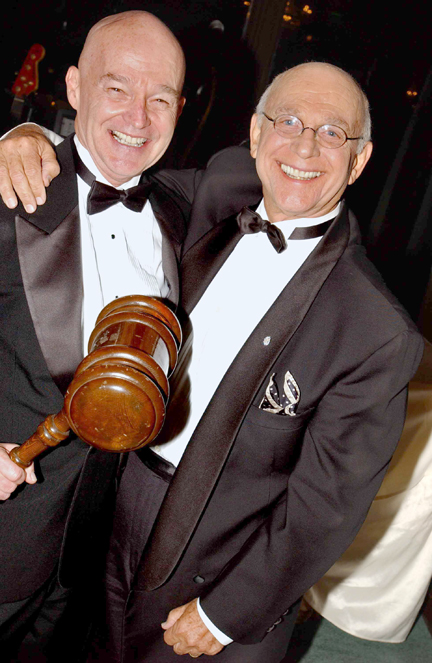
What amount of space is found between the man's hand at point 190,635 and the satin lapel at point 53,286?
3.02 ft

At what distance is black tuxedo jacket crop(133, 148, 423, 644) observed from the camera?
178 cm

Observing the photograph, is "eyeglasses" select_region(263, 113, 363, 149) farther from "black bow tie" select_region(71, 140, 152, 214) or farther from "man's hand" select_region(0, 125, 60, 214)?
"man's hand" select_region(0, 125, 60, 214)

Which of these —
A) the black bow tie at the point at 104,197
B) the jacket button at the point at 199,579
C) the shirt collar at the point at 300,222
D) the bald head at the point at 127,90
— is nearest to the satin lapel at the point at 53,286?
the black bow tie at the point at 104,197

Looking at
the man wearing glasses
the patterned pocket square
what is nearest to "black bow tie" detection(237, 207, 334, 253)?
the man wearing glasses

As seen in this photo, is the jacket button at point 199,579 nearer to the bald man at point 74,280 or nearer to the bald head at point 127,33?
the bald man at point 74,280

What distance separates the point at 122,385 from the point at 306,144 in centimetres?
119

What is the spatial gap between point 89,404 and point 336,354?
91cm

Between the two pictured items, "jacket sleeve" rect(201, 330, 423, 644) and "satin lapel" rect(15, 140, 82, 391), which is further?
"jacket sleeve" rect(201, 330, 423, 644)

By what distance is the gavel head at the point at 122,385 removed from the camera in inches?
43.6

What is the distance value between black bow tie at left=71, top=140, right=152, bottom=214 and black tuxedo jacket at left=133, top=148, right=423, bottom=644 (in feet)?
1.94

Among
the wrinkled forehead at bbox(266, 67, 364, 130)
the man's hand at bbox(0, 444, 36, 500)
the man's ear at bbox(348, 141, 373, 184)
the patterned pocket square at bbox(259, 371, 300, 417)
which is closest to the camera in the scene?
the man's hand at bbox(0, 444, 36, 500)

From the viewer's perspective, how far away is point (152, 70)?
1925 millimetres

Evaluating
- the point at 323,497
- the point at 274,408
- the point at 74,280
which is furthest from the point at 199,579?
the point at 74,280

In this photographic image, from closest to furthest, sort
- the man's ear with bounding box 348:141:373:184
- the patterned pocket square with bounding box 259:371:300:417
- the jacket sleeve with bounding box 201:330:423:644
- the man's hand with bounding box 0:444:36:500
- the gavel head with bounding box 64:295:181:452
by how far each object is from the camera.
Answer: the gavel head with bounding box 64:295:181:452 < the man's hand with bounding box 0:444:36:500 < the jacket sleeve with bounding box 201:330:423:644 < the patterned pocket square with bounding box 259:371:300:417 < the man's ear with bounding box 348:141:373:184
